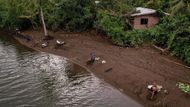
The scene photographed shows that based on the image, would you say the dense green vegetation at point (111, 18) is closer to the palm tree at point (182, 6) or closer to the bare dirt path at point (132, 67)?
the palm tree at point (182, 6)

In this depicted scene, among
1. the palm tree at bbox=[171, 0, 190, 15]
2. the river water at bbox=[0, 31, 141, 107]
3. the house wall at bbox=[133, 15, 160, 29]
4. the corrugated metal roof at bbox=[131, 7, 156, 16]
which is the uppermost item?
the palm tree at bbox=[171, 0, 190, 15]

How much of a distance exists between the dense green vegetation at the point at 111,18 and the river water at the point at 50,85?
354 inches

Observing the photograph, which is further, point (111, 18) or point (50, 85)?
point (111, 18)

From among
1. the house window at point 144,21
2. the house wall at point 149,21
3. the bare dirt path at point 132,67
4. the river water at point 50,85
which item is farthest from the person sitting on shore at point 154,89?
the house window at point 144,21

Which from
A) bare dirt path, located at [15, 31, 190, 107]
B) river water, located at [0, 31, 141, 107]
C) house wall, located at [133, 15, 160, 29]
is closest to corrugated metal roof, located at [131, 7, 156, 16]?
house wall, located at [133, 15, 160, 29]

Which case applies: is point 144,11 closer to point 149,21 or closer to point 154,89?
point 149,21

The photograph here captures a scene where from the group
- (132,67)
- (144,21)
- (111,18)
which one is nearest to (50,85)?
(132,67)

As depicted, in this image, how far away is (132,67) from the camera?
32.2m

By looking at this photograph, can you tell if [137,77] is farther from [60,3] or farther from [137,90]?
[60,3]

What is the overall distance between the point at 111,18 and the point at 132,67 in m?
12.3

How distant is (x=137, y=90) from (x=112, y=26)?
50.4 ft

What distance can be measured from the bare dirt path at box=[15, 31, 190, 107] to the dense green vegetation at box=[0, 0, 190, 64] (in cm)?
171

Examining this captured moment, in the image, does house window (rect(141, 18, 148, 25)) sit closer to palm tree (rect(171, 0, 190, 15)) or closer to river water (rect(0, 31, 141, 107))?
palm tree (rect(171, 0, 190, 15))

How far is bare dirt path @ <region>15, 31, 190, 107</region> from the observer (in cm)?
2601
